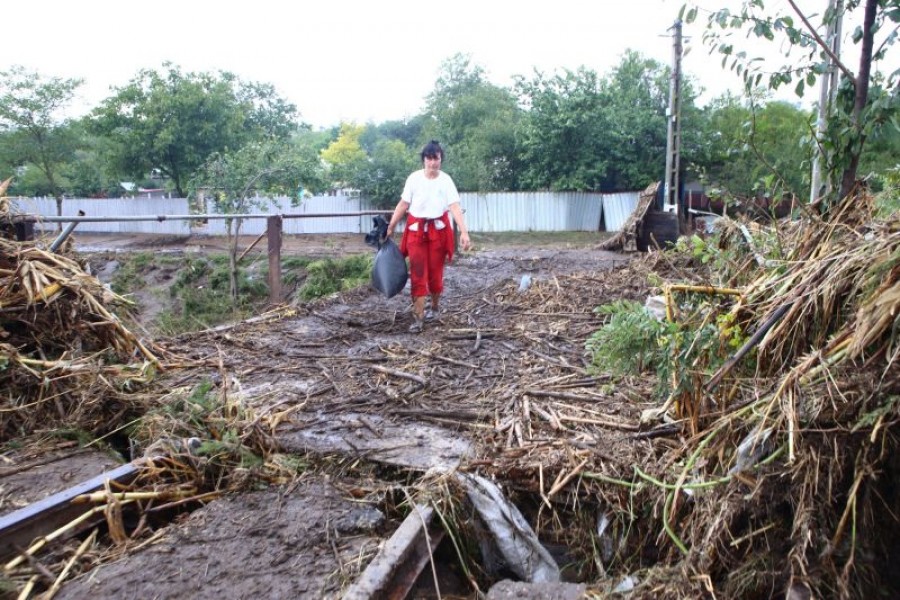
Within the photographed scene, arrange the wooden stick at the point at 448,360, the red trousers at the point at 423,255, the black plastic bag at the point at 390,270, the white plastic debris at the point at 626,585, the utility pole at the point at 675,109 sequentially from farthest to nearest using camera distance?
the utility pole at the point at 675,109 → the black plastic bag at the point at 390,270 → the red trousers at the point at 423,255 → the wooden stick at the point at 448,360 → the white plastic debris at the point at 626,585

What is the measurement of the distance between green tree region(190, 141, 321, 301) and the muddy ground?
1248 centimetres

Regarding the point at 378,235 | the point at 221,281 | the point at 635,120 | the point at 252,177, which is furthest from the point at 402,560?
the point at 635,120

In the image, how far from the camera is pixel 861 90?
308 cm

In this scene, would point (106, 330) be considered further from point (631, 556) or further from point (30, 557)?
point (631, 556)

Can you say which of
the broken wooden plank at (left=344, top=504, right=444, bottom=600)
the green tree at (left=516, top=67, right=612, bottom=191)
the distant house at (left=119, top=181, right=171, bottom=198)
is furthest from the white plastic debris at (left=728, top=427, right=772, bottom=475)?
the distant house at (left=119, top=181, right=171, bottom=198)

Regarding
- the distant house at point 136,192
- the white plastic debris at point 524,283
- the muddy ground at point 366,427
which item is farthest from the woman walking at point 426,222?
the distant house at point 136,192

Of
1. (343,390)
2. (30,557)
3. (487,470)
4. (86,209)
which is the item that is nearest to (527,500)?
(487,470)

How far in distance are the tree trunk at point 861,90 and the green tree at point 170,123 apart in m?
24.0

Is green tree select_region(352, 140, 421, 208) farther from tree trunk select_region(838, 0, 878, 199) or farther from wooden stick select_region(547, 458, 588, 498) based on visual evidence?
wooden stick select_region(547, 458, 588, 498)

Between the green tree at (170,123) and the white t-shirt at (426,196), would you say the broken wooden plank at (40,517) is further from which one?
the green tree at (170,123)

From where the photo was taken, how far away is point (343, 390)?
4.28m

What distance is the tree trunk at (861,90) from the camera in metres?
3.01

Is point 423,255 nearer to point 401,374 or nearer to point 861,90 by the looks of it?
point 401,374

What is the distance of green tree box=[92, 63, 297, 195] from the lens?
2470 centimetres
